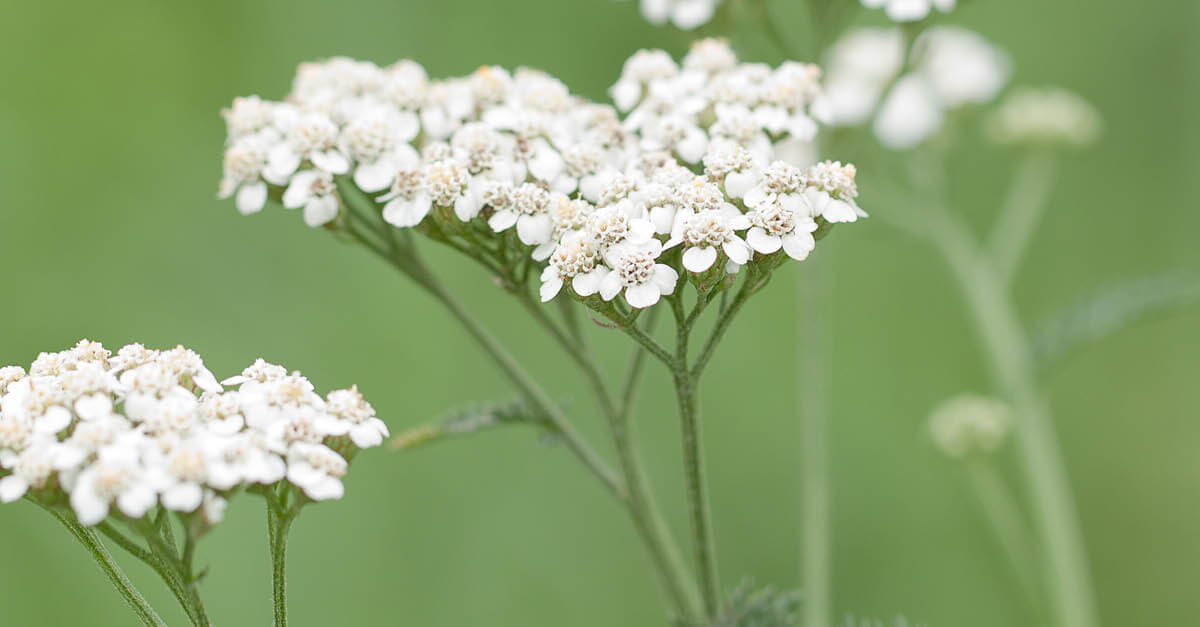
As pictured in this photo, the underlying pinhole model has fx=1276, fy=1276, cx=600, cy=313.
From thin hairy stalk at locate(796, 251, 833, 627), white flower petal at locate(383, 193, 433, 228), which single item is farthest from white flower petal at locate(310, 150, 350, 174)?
thin hairy stalk at locate(796, 251, 833, 627)

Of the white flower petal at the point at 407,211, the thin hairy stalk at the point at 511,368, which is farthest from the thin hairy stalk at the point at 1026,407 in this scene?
the white flower petal at the point at 407,211

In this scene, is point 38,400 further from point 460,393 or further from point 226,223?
point 226,223

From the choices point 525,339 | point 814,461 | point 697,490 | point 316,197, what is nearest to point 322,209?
point 316,197

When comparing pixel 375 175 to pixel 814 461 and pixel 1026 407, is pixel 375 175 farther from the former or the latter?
pixel 1026 407

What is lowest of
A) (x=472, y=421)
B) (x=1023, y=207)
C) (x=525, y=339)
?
(x=472, y=421)

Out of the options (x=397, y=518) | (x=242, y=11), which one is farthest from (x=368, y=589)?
(x=242, y=11)

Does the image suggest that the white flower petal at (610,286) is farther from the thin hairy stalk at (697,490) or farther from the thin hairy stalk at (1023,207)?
the thin hairy stalk at (1023,207)

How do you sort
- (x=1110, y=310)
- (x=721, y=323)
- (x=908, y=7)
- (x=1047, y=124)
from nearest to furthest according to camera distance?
(x=721, y=323) → (x=908, y=7) → (x=1110, y=310) → (x=1047, y=124)
